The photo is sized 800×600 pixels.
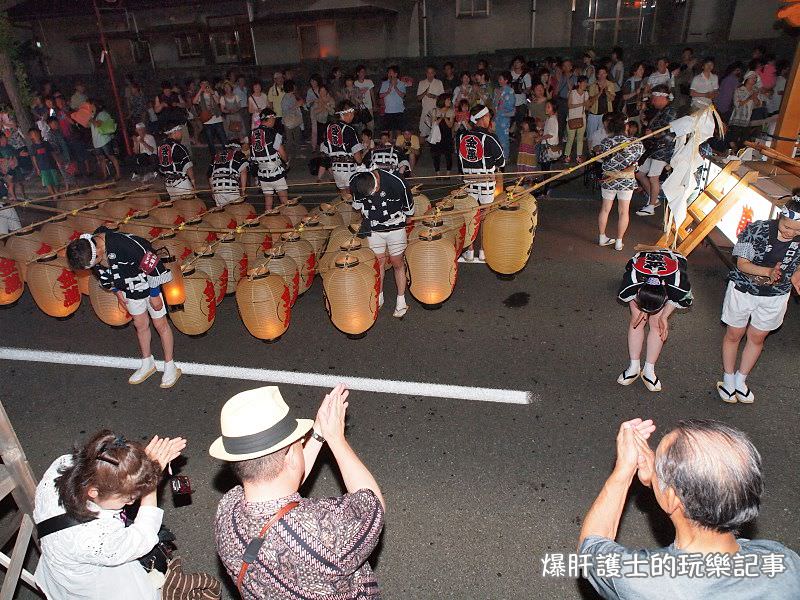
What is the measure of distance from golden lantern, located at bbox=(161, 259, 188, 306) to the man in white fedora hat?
3.22m

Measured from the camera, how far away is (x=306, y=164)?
43.5 feet

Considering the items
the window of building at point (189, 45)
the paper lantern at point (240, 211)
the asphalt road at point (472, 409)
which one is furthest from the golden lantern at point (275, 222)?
the window of building at point (189, 45)

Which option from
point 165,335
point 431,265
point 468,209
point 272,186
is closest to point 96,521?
point 165,335

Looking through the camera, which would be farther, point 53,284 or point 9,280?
point 9,280

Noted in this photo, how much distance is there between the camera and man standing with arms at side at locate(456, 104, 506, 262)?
6.92m

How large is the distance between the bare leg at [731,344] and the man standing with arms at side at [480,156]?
11.2 feet

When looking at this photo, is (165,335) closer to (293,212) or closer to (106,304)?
(106,304)

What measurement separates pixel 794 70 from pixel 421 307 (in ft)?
19.3

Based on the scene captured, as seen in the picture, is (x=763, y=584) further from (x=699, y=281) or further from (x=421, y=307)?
(x=699, y=281)

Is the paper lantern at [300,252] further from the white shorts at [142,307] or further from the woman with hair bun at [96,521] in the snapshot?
the woman with hair bun at [96,521]

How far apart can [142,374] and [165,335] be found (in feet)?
1.88

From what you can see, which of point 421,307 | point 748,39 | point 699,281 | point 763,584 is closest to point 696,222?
point 699,281

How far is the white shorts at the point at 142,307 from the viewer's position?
16.3 feet

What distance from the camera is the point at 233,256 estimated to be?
604cm
